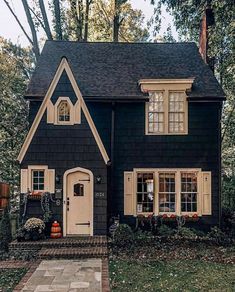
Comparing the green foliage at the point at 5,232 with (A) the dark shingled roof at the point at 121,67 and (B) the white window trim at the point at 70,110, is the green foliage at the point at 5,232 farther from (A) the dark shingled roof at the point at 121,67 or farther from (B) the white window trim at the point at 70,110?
(A) the dark shingled roof at the point at 121,67

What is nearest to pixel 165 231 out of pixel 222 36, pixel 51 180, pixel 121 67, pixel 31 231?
pixel 51 180

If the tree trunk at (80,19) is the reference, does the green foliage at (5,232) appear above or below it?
below

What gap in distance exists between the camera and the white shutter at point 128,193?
1227 centimetres

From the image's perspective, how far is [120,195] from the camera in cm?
1230

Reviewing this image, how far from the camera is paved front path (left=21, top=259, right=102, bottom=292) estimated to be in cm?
684

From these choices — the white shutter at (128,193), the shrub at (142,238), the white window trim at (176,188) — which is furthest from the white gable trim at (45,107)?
the shrub at (142,238)

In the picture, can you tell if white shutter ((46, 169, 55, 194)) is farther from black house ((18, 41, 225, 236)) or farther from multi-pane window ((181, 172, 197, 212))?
multi-pane window ((181, 172, 197, 212))

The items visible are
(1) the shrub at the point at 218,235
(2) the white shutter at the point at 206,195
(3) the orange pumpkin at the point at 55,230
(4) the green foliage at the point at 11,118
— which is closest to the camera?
(3) the orange pumpkin at the point at 55,230

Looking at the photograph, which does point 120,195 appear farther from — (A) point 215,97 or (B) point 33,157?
(A) point 215,97

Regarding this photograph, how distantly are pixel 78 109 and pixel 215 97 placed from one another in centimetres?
504

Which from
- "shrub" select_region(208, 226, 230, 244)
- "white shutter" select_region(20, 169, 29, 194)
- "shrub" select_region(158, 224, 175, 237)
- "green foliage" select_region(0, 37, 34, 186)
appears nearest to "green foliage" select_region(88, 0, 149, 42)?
"green foliage" select_region(0, 37, 34, 186)

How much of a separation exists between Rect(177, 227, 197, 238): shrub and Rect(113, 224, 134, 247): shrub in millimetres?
1887

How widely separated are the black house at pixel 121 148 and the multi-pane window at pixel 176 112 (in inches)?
1.5

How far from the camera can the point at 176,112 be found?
41.3 feet
